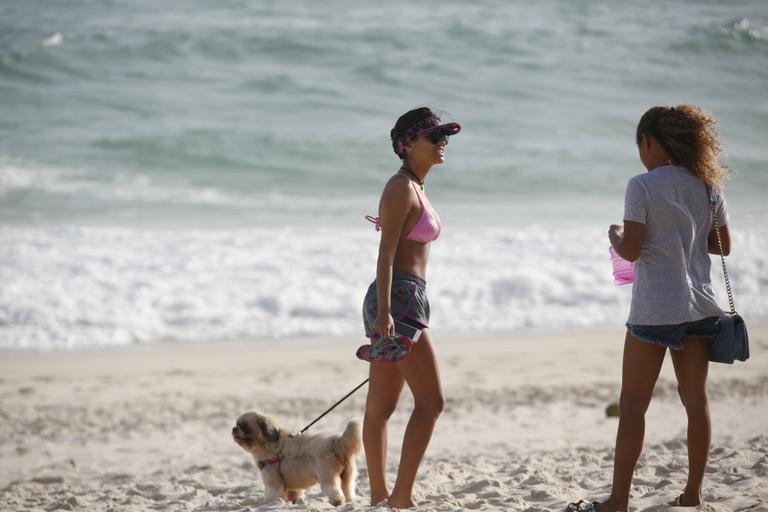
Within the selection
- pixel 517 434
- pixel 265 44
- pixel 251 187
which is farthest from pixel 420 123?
pixel 265 44

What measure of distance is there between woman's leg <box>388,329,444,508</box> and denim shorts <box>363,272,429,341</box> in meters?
0.07

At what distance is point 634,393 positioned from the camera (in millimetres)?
3414

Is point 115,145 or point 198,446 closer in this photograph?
point 198,446

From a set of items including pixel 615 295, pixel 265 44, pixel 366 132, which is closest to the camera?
pixel 615 295

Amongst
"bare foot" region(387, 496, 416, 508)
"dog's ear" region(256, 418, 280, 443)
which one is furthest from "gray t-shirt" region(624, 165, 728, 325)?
"dog's ear" region(256, 418, 280, 443)

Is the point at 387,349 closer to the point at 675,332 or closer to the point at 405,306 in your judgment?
the point at 405,306

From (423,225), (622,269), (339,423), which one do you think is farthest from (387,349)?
(339,423)

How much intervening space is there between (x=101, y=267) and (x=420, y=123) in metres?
8.33

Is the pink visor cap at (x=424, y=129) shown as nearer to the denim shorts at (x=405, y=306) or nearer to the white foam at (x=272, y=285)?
the denim shorts at (x=405, y=306)

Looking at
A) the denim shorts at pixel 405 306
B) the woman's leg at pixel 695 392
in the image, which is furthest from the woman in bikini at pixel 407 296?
the woman's leg at pixel 695 392

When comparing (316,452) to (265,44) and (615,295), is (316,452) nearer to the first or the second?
(615,295)

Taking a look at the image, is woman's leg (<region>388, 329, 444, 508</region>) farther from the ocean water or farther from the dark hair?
the ocean water

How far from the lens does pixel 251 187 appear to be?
57.2 feet

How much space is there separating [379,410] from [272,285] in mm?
6837
